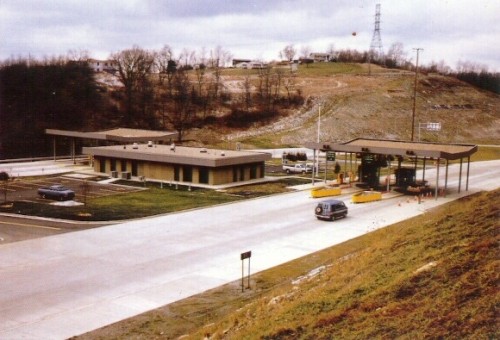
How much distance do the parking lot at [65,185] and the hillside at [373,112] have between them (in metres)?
43.1

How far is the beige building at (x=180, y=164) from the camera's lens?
54.5 meters

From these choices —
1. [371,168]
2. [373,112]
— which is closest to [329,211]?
[371,168]

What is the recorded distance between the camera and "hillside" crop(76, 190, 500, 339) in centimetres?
1345

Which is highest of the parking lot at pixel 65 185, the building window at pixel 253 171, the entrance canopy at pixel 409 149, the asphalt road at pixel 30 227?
the entrance canopy at pixel 409 149

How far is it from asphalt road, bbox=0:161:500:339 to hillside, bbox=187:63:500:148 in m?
58.4

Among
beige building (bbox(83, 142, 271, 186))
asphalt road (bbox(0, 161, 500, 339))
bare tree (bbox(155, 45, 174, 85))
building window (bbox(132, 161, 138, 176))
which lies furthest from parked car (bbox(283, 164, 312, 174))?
bare tree (bbox(155, 45, 174, 85))

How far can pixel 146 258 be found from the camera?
2861cm

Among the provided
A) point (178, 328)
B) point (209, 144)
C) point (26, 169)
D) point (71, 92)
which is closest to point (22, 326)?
point (178, 328)

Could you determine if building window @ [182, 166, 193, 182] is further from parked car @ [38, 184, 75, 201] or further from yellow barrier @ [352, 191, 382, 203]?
yellow barrier @ [352, 191, 382, 203]

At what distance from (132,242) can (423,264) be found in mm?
19001

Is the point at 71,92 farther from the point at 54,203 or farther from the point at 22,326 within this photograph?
the point at 22,326

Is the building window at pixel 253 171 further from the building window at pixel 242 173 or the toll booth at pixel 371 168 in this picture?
the toll booth at pixel 371 168

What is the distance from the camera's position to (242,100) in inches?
5143

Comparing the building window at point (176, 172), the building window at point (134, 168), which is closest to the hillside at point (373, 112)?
the building window at point (134, 168)
